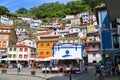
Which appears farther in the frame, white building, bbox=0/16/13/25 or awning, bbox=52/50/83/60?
white building, bbox=0/16/13/25

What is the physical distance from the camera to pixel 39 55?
75625 millimetres

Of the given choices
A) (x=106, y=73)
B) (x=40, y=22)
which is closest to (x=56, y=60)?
(x=106, y=73)

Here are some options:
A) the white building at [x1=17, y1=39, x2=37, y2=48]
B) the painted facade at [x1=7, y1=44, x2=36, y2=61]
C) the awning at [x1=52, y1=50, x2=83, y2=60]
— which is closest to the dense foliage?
the white building at [x1=17, y1=39, x2=37, y2=48]

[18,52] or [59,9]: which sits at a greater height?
[59,9]

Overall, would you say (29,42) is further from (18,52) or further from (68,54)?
(68,54)

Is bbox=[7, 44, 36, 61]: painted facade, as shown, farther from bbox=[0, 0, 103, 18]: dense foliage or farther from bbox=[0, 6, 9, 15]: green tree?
bbox=[0, 0, 103, 18]: dense foliage

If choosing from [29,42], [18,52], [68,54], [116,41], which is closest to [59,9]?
[29,42]

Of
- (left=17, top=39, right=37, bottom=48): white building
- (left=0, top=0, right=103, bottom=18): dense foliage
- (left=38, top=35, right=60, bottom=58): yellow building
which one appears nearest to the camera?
(left=38, top=35, right=60, bottom=58): yellow building

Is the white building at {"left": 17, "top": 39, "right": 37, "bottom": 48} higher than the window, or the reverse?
the white building at {"left": 17, "top": 39, "right": 37, "bottom": 48}

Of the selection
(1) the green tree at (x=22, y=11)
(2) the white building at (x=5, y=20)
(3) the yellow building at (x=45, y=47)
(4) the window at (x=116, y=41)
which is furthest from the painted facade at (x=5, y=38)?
(1) the green tree at (x=22, y=11)

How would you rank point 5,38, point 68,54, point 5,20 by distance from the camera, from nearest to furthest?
point 68,54, point 5,38, point 5,20

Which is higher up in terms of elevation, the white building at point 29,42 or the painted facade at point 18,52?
the white building at point 29,42

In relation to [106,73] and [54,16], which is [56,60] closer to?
[106,73]

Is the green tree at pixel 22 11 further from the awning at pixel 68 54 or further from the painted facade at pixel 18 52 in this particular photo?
the awning at pixel 68 54
